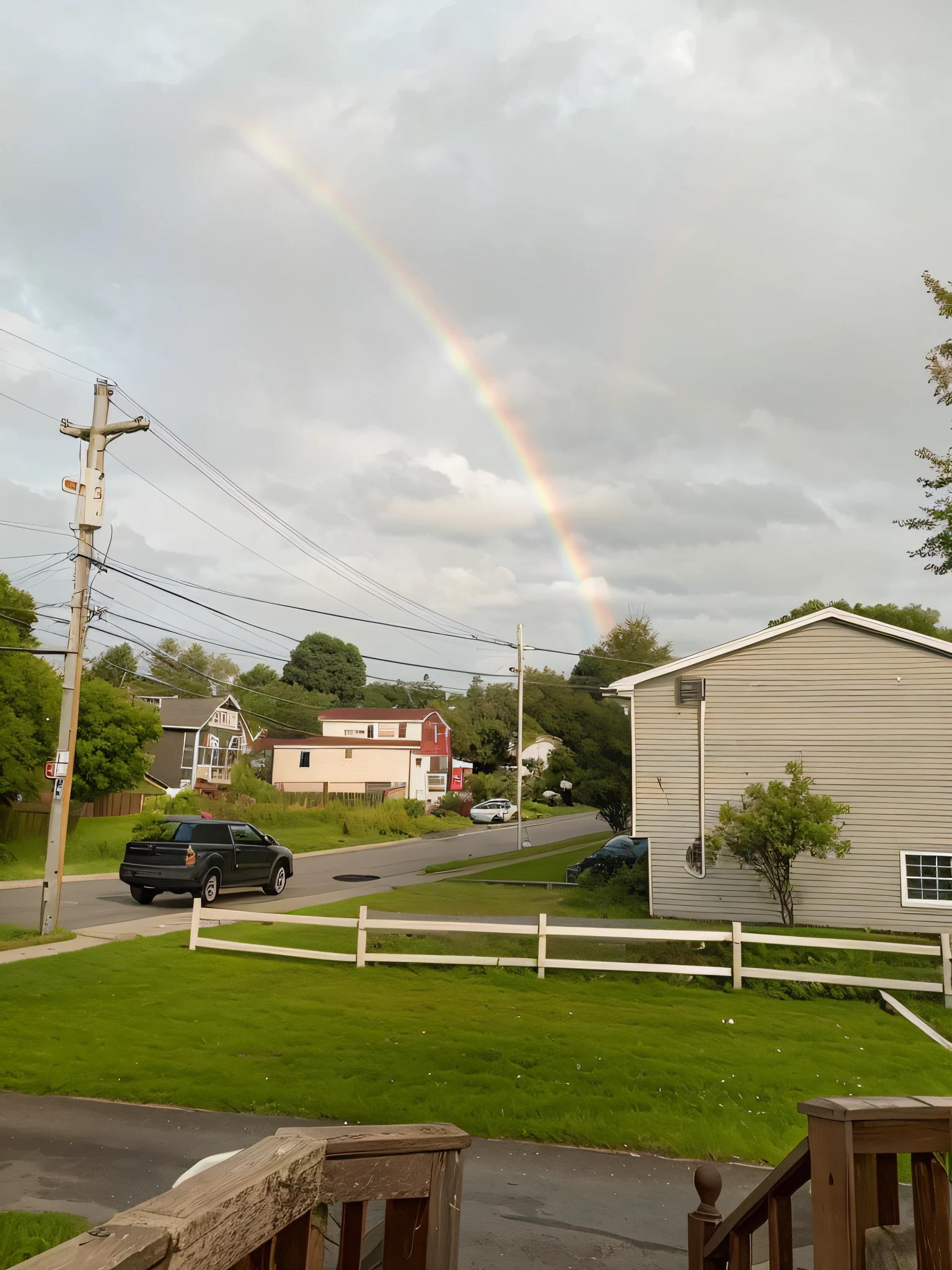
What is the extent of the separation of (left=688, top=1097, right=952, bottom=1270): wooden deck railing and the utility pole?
16433mm

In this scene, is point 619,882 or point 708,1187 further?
point 619,882

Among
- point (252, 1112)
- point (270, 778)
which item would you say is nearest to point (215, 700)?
point (270, 778)

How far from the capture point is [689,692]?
23.4m

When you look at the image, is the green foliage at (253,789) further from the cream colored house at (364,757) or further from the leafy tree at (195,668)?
the leafy tree at (195,668)

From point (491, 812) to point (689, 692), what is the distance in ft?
124

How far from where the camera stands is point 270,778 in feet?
223

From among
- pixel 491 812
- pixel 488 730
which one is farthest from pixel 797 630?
pixel 488 730

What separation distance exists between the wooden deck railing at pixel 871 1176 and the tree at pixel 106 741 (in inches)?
1439

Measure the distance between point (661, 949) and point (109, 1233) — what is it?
1486 cm

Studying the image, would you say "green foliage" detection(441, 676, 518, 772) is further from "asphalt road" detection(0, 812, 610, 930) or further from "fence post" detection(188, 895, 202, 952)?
"fence post" detection(188, 895, 202, 952)

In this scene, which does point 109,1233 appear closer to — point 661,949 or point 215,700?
point 661,949

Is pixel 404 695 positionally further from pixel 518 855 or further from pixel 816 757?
pixel 816 757

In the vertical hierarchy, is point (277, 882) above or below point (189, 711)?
below

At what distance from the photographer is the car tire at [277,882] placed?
2505 centimetres
